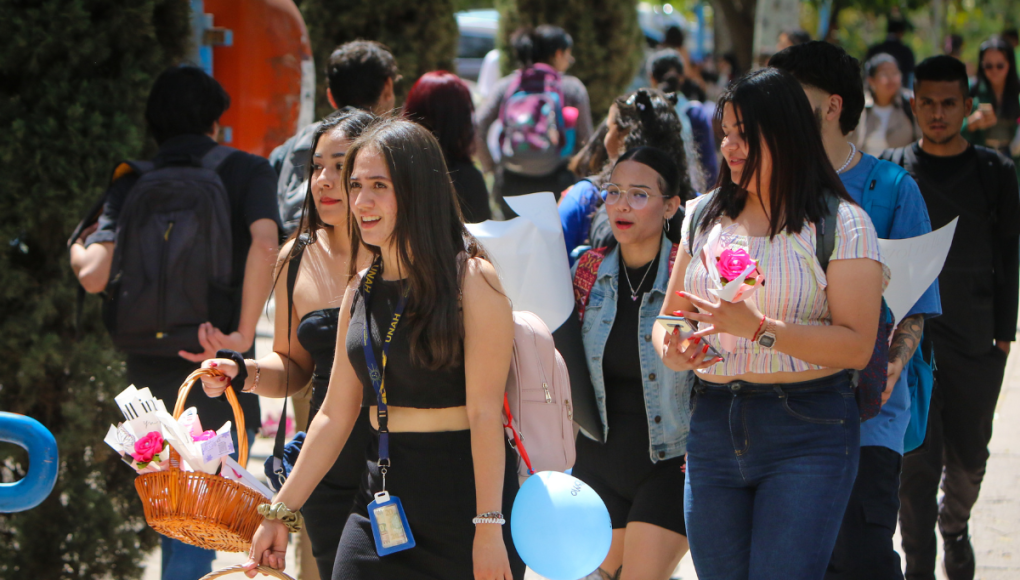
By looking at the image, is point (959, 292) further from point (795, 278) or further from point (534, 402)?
point (534, 402)

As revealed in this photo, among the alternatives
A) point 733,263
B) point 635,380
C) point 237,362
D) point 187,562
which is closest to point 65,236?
point 187,562

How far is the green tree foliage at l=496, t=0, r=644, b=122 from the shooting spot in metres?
11.1

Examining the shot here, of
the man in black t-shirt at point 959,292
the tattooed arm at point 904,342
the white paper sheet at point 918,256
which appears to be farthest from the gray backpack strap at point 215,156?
the man in black t-shirt at point 959,292

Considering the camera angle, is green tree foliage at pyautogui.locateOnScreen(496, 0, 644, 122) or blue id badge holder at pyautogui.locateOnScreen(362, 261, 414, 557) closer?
blue id badge holder at pyautogui.locateOnScreen(362, 261, 414, 557)

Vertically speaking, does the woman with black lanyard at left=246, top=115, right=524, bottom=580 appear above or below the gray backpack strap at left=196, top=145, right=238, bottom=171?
below

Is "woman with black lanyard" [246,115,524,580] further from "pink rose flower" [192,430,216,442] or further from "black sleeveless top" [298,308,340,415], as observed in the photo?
"black sleeveless top" [298,308,340,415]

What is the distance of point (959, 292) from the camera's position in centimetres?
409

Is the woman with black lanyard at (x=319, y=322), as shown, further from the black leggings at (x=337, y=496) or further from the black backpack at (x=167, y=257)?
the black backpack at (x=167, y=257)

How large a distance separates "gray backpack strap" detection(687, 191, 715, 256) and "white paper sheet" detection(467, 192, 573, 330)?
621 millimetres

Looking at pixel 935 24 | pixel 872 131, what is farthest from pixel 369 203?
pixel 935 24

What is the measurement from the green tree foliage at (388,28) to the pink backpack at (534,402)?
5.21 m

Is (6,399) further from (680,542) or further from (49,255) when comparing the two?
(680,542)

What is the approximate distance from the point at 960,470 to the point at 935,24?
1882cm

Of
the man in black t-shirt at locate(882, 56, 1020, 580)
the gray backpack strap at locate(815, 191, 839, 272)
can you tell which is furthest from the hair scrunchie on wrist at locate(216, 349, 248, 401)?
the man in black t-shirt at locate(882, 56, 1020, 580)
